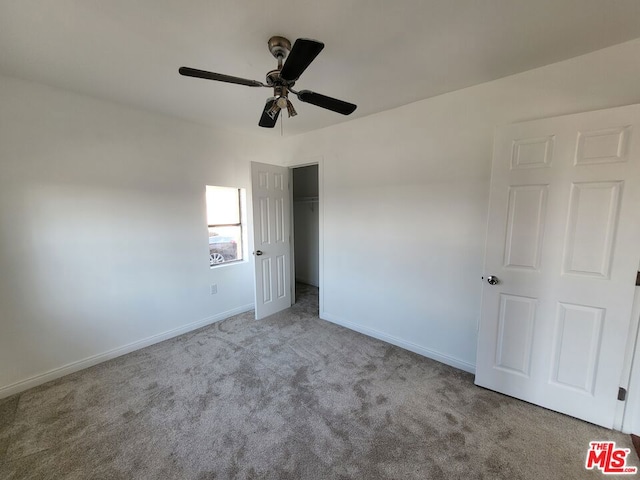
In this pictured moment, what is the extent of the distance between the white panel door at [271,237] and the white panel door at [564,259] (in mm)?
2501

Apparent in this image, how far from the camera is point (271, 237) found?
3.53 m

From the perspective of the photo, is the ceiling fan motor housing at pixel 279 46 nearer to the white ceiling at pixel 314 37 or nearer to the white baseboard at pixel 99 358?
the white ceiling at pixel 314 37

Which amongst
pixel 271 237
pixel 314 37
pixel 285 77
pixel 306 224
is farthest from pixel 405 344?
pixel 306 224

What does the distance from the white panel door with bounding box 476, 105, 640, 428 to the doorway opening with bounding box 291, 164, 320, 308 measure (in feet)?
10.6

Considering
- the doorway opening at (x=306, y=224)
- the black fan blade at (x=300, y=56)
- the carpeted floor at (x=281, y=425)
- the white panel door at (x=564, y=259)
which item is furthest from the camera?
the doorway opening at (x=306, y=224)

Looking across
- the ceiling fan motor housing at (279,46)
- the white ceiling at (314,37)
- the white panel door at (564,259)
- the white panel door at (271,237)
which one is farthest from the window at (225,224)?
the white panel door at (564,259)

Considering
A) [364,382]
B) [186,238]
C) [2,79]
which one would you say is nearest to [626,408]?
[364,382]

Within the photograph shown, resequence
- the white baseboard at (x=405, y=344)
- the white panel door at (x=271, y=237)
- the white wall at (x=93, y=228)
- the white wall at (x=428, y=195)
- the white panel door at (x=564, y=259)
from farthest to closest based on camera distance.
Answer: the white panel door at (x=271, y=237) < the white baseboard at (x=405, y=344) < the white wall at (x=93, y=228) < the white wall at (x=428, y=195) < the white panel door at (x=564, y=259)

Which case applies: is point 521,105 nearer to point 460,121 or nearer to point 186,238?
point 460,121

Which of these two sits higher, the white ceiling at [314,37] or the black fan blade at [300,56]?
the white ceiling at [314,37]

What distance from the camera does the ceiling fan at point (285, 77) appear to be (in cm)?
119

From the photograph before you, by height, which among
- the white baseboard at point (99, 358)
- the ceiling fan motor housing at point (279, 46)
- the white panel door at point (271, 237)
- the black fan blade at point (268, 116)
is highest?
the ceiling fan motor housing at point (279, 46)

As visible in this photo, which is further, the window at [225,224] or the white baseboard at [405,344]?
the window at [225,224]

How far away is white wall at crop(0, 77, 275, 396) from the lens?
2061 millimetres
